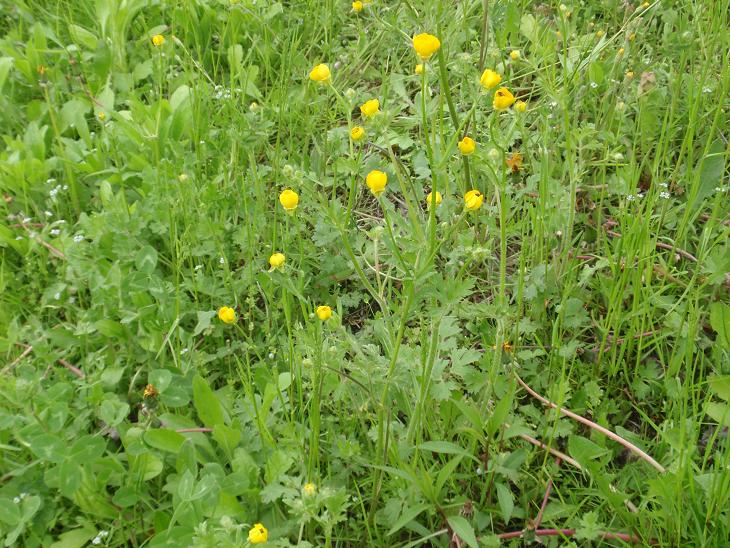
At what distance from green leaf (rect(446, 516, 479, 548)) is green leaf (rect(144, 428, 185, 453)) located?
628mm

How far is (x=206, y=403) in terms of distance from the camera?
1.72 m

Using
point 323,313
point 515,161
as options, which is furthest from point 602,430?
point 515,161

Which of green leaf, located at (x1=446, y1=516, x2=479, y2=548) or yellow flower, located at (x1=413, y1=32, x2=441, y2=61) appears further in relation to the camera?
green leaf, located at (x1=446, y1=516, x2=479, y2=548)

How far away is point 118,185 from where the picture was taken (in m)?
2.44

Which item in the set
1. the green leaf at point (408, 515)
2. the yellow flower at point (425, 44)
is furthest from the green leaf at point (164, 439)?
the yellow flower at point (425, 44)

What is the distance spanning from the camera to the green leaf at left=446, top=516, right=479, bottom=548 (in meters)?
1.43

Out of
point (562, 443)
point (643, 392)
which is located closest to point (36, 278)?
point (562, 443)

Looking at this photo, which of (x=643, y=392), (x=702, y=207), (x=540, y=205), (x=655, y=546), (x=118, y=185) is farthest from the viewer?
(x=118, y=185)

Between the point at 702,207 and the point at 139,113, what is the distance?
71.6 inches

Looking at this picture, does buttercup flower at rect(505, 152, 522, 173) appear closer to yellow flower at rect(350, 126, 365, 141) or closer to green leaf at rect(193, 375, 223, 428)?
yellow flower at rect(350, 126, 365, 141)

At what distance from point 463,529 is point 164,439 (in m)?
0.69

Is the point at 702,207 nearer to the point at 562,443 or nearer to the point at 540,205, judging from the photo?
the point at 540,205

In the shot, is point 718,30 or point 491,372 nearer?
point 491,372

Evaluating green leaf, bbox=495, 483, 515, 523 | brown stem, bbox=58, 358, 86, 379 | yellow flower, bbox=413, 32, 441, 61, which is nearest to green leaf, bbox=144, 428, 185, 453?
brown stem, bbox=58, 358, 86, 379
